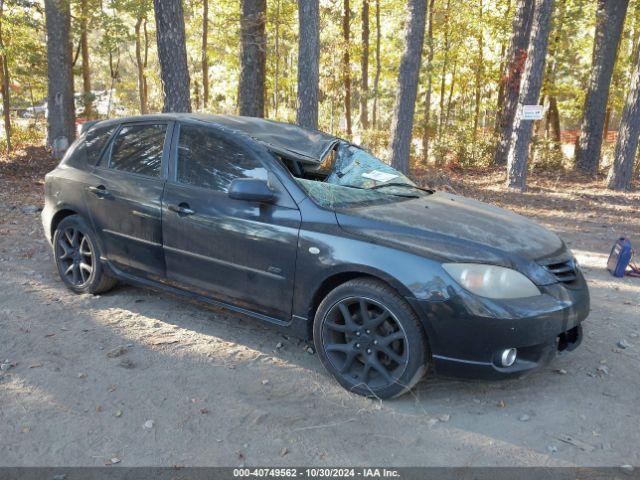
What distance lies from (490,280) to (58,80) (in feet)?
41.7

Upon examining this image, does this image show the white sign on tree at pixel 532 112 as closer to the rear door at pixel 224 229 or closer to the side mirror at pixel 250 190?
the rear door at pixel 224 229

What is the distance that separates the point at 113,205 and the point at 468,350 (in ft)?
10.4

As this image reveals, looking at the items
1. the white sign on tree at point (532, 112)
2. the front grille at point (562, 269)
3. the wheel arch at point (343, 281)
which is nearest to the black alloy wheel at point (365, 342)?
the wheel arch at point (343, 281)

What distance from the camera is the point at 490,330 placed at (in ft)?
10.1

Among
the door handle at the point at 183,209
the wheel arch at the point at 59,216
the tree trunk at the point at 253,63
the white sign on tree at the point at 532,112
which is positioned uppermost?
the tree trunk at the point at 253,63

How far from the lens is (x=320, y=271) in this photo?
3.49 m

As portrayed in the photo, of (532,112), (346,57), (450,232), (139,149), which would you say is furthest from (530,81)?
(346,57)

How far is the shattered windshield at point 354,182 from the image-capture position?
3.84 m

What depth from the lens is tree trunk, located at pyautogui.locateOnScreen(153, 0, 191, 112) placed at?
8.73 meters

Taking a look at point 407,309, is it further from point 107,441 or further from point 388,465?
point 107,441

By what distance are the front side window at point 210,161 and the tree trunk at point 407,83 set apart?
7909mm

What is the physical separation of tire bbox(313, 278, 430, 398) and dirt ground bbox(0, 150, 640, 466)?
140mm

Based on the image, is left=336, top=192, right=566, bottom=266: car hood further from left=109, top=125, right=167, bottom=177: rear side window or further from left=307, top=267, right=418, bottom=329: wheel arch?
left=109, top=125, right=167, bottom=177: rear side window

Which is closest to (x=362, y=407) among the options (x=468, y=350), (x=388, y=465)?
(x=388, y=465)
